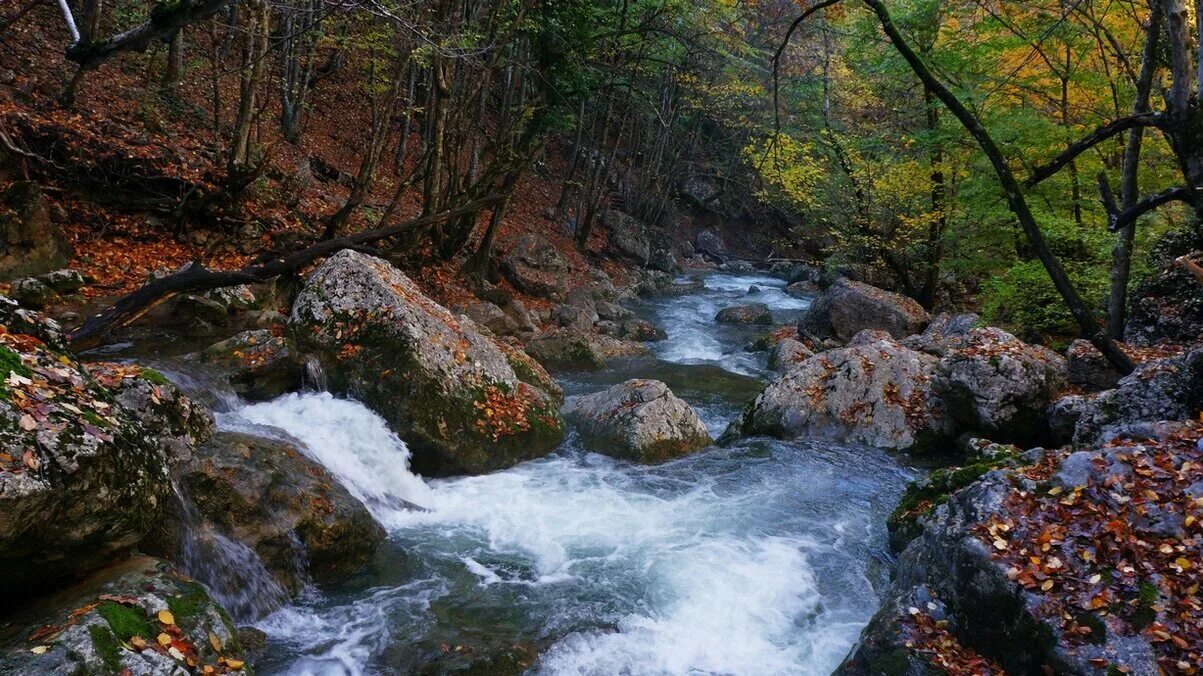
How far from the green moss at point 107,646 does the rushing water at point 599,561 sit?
1723 millimetres

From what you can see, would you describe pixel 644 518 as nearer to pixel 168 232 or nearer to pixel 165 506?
pixel 165 506

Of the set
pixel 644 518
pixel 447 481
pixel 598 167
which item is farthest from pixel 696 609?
pixel 598 167

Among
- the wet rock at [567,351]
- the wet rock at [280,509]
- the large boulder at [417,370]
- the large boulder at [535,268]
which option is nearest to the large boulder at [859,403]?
the large boulder at [417,370]

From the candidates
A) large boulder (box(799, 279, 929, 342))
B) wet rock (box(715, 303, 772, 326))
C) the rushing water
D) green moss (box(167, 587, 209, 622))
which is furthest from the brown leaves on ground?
wet rock (box(715, 303, 772, 326))

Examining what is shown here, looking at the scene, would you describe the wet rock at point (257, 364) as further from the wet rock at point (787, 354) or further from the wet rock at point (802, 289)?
the wet rock at point (802, 289)

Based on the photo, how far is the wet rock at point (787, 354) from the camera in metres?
15.2

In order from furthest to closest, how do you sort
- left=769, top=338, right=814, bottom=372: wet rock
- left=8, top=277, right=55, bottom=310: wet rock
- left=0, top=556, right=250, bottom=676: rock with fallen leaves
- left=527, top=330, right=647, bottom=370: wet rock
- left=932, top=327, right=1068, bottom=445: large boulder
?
left=769, top=338, right=814, bottom=372: wet rock, left=527, top=330, right=647, bottom=370: wet rock, left=932, top=327, right=1068, bottom=445: large boulder, left=8, top=277, right=55, bottom=310: wet rock, left=0, top=556, right=250, bottom=676: rock with fallen leaves

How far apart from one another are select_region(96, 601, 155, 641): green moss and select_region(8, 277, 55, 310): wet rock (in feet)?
23.4

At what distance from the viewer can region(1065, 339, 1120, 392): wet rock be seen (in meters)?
9.48

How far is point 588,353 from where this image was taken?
14883 mm

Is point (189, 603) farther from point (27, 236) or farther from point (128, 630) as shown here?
point (27, 236)

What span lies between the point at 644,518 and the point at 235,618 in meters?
4.42

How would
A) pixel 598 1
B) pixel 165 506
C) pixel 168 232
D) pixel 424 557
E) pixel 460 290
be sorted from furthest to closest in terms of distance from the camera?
pixel 598 1, pixel 460 290, pixel 168 232, pixel 424 557, pixel 165 506

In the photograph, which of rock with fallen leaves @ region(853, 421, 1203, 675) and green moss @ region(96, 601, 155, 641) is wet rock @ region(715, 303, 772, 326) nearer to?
rock with fallen leaves @ region(853, 421, 1203, 675)
